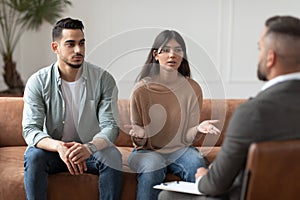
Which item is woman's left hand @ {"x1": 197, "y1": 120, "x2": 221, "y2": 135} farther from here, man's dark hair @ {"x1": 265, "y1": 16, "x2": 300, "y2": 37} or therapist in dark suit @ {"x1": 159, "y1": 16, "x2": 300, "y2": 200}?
man's dark hair @ {"x1": 265, "y1": 16, "x2": 300, "y2": 37}

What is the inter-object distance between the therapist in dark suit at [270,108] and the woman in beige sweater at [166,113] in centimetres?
102

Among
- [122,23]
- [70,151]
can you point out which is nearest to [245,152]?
[70,151]

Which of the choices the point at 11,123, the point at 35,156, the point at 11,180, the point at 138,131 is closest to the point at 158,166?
the point at 138,131

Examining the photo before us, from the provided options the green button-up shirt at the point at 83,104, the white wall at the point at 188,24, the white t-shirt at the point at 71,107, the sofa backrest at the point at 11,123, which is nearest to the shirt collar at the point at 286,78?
the green button-up shirt at the point at 83,104

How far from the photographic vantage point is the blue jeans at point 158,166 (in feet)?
9.01

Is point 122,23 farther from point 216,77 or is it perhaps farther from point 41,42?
point 216,77

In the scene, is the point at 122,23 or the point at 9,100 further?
the point at 122,23

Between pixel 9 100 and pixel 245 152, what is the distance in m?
1.92

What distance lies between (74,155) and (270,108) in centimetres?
125

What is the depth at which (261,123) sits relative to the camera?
171cm

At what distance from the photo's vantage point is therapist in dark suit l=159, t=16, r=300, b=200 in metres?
1.72

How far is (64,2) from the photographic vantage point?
18.7 feet

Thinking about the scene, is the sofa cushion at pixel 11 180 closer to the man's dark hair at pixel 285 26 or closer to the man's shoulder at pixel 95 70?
the man's shoulder at pixel 95 70

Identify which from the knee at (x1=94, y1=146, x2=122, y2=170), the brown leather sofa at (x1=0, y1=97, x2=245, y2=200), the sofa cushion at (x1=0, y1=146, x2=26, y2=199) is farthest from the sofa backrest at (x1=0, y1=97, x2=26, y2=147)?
the knee at (x1=94, y1=146, x2=122, y2=170)
